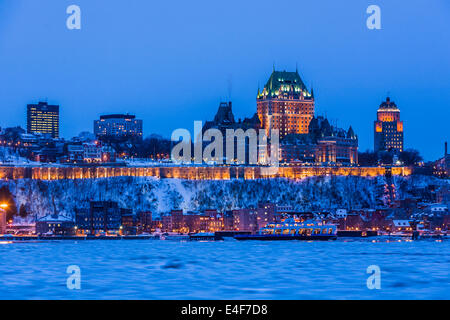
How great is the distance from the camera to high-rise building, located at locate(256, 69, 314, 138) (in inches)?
7047

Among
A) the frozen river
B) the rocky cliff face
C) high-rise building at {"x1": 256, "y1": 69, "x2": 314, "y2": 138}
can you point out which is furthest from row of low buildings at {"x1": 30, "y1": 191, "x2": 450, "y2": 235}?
high-rise building at {"x1": 256, "y1": 69, "x2": 314, "y2": 138}

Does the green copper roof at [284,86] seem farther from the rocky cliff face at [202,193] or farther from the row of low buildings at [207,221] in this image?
the row of low buildings at [207,221]

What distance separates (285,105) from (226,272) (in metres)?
126

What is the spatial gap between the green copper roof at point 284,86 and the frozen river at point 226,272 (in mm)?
99930

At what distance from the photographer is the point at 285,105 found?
18050 centimetres

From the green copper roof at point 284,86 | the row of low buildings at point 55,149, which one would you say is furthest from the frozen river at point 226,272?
the green copper roof at point 284,86

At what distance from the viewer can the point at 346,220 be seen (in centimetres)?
11356

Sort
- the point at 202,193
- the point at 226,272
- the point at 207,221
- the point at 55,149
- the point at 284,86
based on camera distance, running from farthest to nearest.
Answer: the point at 284,86
the point at 55,149
the point at 202,193
the point at 207,221
the point at 226,272

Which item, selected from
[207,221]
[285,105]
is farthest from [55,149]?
[207,221]

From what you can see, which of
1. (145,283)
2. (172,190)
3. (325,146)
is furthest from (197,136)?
(145,283)

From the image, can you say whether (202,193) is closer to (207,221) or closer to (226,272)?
(207,221)

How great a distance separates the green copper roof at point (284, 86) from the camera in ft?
596

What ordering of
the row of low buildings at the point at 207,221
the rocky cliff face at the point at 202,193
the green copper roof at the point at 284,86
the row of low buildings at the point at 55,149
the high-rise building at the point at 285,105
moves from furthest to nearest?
the green copper roof at the point at 284,86
the high-rise building at the point at 285,105
the row of low buildings at the point at 55,149
the rocky cliff face at the point at 202,193
the row of low buildings at the point at 207,221

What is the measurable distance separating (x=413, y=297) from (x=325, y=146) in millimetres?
117950
